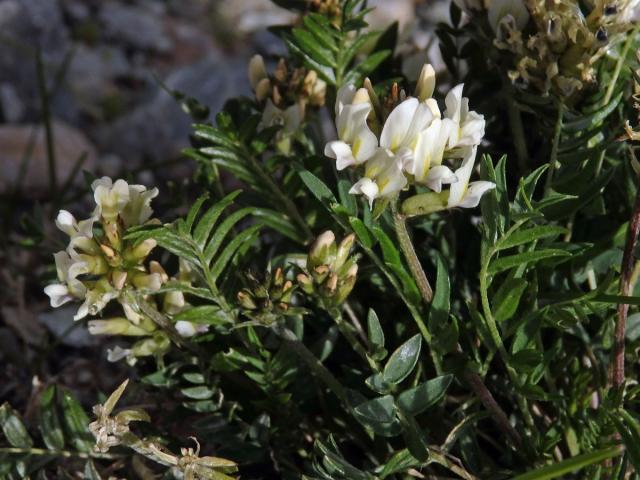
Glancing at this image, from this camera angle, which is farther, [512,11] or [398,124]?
[512,11]

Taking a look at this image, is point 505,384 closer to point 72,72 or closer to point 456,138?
point 456,138

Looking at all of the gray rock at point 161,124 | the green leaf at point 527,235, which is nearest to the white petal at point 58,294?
the green leaf at point 527,235

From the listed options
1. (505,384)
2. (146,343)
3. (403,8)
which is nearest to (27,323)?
(146,343)

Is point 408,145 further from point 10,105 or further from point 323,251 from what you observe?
point 10,105

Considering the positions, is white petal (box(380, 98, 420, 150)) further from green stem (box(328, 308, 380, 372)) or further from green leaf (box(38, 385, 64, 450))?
green leaf (box(38, 385, 64, 450))

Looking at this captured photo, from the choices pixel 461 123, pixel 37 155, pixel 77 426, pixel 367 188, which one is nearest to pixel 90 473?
pixel 77 426

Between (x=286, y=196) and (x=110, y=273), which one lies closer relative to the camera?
(x=110, y=273)
